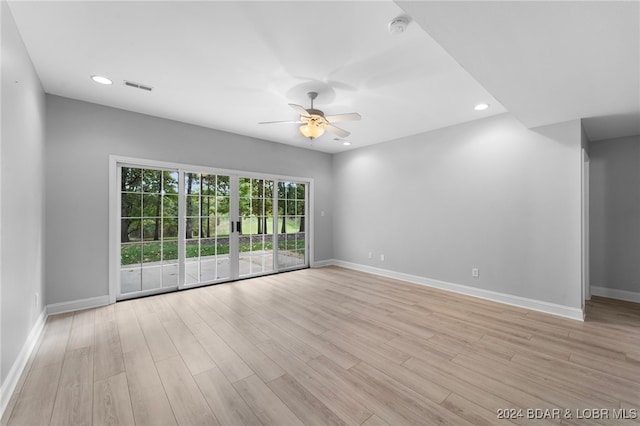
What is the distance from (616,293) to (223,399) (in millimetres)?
5651

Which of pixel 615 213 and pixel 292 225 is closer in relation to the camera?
pixel 615 213

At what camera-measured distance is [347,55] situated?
7.92 feet

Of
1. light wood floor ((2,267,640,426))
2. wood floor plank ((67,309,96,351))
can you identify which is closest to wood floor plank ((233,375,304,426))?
light wood floor ((2,267,640,426))

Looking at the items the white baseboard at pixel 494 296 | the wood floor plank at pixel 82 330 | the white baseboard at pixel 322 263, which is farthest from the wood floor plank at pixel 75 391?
the white baseboard at pixel 494 296

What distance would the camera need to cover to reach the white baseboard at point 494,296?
325cm

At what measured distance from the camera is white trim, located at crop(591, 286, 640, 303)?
3.86m

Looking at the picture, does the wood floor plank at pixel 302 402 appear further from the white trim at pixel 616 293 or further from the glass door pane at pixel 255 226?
the white trim at pixel 616 293

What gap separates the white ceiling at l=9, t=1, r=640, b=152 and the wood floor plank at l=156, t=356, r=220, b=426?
2671mm

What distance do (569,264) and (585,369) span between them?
161 cm

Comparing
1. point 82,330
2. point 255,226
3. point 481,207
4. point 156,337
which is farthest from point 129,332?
point 481,207

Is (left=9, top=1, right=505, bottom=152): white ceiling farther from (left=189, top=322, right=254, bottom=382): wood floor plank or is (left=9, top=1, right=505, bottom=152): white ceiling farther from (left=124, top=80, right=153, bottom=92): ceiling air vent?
(left=189, top=322, right=254, bottom=382): wood floor plank

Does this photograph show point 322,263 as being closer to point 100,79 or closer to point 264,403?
point 264,403

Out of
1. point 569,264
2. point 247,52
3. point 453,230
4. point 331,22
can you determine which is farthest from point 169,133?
point 569,264

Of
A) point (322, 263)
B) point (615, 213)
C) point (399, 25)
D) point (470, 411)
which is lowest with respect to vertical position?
point (470, 411)
